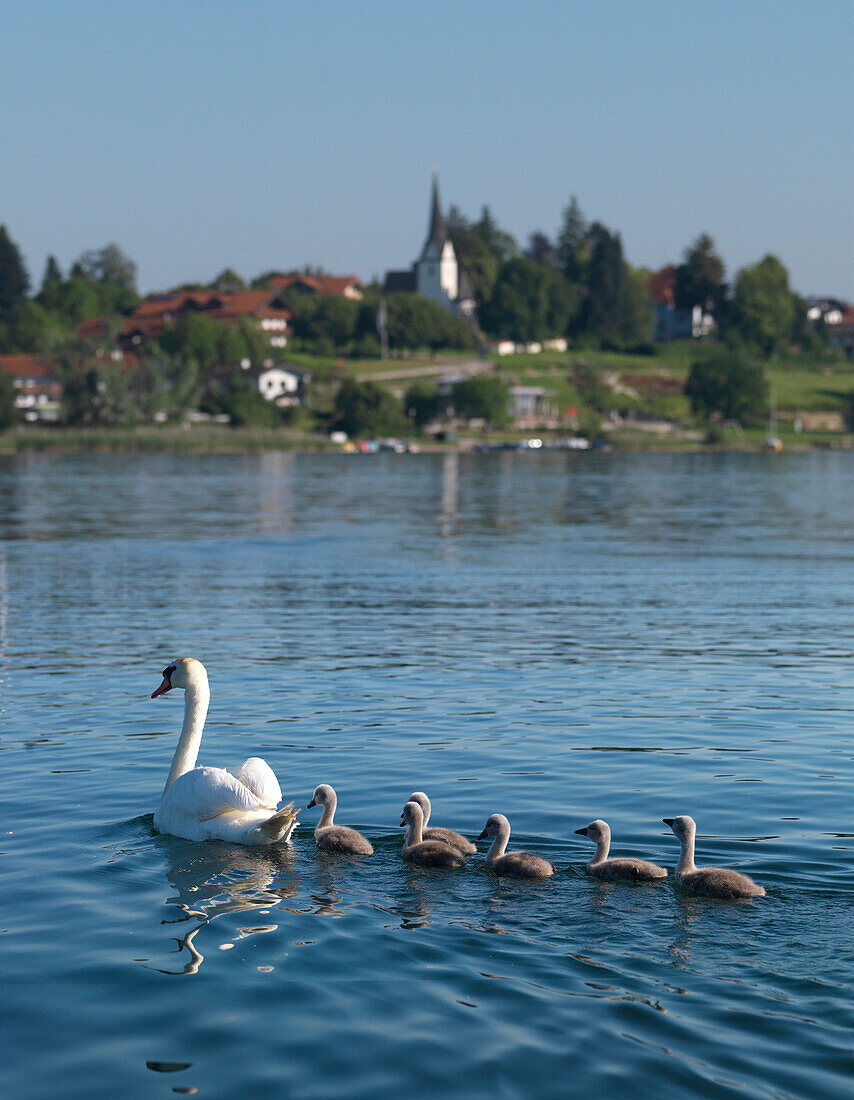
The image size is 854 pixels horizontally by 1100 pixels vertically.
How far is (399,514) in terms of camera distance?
2217 inches

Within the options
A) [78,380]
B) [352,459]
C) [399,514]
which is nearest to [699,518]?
[399,514]

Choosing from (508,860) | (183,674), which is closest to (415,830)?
(508,860)

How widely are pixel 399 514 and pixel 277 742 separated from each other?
40.6 m

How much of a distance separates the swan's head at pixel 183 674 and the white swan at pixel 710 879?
4.58 metres

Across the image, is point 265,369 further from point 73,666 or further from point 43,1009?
point 43,1009

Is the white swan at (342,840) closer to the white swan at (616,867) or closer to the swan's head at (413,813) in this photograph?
the swan's head at (413,813)

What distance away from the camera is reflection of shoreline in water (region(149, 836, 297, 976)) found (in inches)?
383

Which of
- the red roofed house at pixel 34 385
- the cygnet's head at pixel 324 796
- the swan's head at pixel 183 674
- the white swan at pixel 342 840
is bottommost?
the white swan at pixel 342 840

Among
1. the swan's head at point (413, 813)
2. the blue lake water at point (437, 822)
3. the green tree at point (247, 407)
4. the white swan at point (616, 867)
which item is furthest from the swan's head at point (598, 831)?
the green tree at point (247, 407)

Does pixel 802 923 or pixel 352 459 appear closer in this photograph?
pixel 802 923

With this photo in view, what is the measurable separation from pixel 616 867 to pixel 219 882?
2957 mm

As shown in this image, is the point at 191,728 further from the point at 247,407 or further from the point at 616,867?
the point at 247,407

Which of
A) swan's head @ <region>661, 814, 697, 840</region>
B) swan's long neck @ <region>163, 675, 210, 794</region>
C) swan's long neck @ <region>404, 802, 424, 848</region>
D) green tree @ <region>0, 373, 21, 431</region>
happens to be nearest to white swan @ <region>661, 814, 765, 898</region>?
swan's head @ <region>661, 814, 697, 840</region>

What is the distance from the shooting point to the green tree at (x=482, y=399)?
171375 millimetres
